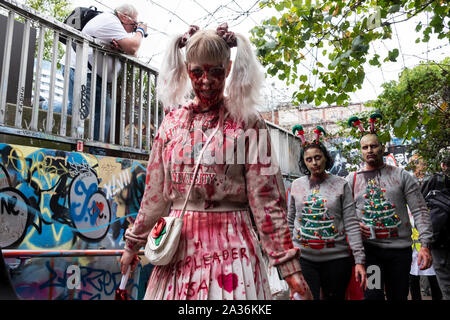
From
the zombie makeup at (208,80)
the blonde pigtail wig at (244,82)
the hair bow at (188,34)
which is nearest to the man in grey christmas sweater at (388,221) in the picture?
the blonde pigtail wig at (244,82)

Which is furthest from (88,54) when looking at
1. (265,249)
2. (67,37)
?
(265,249)

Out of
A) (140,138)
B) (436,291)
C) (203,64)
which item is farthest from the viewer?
(436,291)

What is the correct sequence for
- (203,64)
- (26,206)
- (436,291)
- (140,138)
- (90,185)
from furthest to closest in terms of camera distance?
(436,291) → (140,138) → (90,185) → (26,206) → (203,64)

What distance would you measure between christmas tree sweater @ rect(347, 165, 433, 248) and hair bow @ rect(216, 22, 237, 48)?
2.48m

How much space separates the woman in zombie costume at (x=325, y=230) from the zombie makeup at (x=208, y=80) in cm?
201

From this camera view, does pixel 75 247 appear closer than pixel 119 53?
Yes

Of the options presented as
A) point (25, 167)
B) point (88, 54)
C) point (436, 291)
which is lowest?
point (436, 291)

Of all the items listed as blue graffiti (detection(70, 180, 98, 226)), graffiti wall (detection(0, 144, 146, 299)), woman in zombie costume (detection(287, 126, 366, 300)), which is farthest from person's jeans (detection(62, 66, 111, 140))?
woman in zombie costume (detection(287, 126, 366, 300))

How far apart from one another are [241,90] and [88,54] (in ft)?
10.8

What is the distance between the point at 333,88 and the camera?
14.9 feet

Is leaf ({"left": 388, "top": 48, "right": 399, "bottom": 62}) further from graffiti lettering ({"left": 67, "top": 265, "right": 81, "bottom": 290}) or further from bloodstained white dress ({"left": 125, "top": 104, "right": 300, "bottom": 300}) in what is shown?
graffiti lettering ({"left": 67, "top": 265, "right": 81, "bottom": 290})

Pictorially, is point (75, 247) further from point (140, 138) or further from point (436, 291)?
point (436, 291)

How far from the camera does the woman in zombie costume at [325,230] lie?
315cm

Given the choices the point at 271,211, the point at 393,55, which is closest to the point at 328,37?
the point at 393,55
